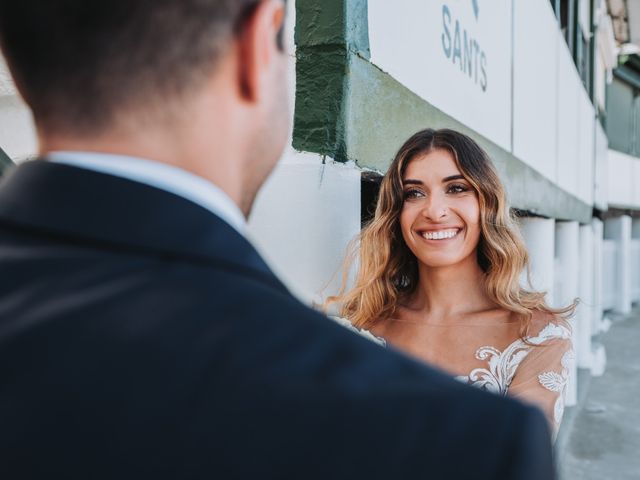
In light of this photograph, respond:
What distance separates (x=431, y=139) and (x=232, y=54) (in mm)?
1560

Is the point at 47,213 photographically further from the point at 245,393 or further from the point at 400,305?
the point at 400,305

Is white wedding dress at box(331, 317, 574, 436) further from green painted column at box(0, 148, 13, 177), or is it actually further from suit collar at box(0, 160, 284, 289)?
suit collar at box(0, 160, 284, 289)

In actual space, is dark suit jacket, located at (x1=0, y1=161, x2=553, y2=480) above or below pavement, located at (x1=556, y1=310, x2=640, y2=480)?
above

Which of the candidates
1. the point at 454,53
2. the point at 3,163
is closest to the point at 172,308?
the point at 3,163

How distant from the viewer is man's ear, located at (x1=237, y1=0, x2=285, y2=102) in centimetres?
65

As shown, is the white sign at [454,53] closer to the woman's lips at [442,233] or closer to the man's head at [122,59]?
the woman's lips at [442,233]

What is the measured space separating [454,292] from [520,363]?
329mm

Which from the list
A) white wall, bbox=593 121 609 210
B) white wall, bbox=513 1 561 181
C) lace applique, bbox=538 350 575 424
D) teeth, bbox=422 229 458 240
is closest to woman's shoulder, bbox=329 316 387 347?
teeth, bbox=422 229 458 240

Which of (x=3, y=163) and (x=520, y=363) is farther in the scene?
(x=520, y=363)

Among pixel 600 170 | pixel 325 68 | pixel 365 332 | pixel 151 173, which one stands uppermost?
A: pixel 600 170

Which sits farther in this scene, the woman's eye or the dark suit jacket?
the woman's eye

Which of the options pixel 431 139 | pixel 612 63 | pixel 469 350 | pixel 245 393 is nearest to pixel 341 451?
pixel 245 393

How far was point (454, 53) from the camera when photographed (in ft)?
9.91

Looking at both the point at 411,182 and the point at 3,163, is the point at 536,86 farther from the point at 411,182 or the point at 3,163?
the point at 3,163
